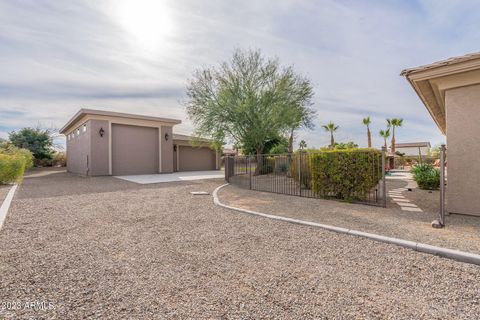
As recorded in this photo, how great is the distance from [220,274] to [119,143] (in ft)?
49.2

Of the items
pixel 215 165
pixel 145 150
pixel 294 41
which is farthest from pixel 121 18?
pixel 215 165

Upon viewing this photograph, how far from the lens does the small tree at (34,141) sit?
23.5 m

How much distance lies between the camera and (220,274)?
105 inches

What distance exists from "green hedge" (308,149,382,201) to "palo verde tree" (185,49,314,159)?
739 cm

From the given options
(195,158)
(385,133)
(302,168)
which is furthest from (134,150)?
(385,133)

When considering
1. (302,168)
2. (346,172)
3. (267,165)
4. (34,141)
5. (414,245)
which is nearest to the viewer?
(414,245)

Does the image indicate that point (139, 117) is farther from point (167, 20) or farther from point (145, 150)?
point (167, 20)

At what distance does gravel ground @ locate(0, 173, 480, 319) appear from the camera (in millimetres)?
2029

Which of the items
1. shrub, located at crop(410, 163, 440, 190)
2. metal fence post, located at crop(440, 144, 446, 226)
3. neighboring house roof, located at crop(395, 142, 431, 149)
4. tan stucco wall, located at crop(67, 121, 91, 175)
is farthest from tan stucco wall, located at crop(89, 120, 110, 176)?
neighboring house roof, located at crop(395, 142, 431, 149)

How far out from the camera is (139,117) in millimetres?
15602

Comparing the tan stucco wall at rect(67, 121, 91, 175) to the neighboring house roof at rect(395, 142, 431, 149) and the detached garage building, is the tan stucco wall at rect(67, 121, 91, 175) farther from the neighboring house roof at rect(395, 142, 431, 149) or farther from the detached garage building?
the neighboring house roof at rect(395, 142, 431, 149)

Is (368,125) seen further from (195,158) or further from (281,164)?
(281,164)

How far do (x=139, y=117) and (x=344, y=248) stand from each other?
15.2 m

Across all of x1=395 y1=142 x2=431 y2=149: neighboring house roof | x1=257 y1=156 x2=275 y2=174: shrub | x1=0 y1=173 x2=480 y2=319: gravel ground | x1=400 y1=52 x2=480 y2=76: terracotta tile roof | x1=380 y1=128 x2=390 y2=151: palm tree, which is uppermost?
x1=380 y1=128 x2=390 y2=151: palm tree
